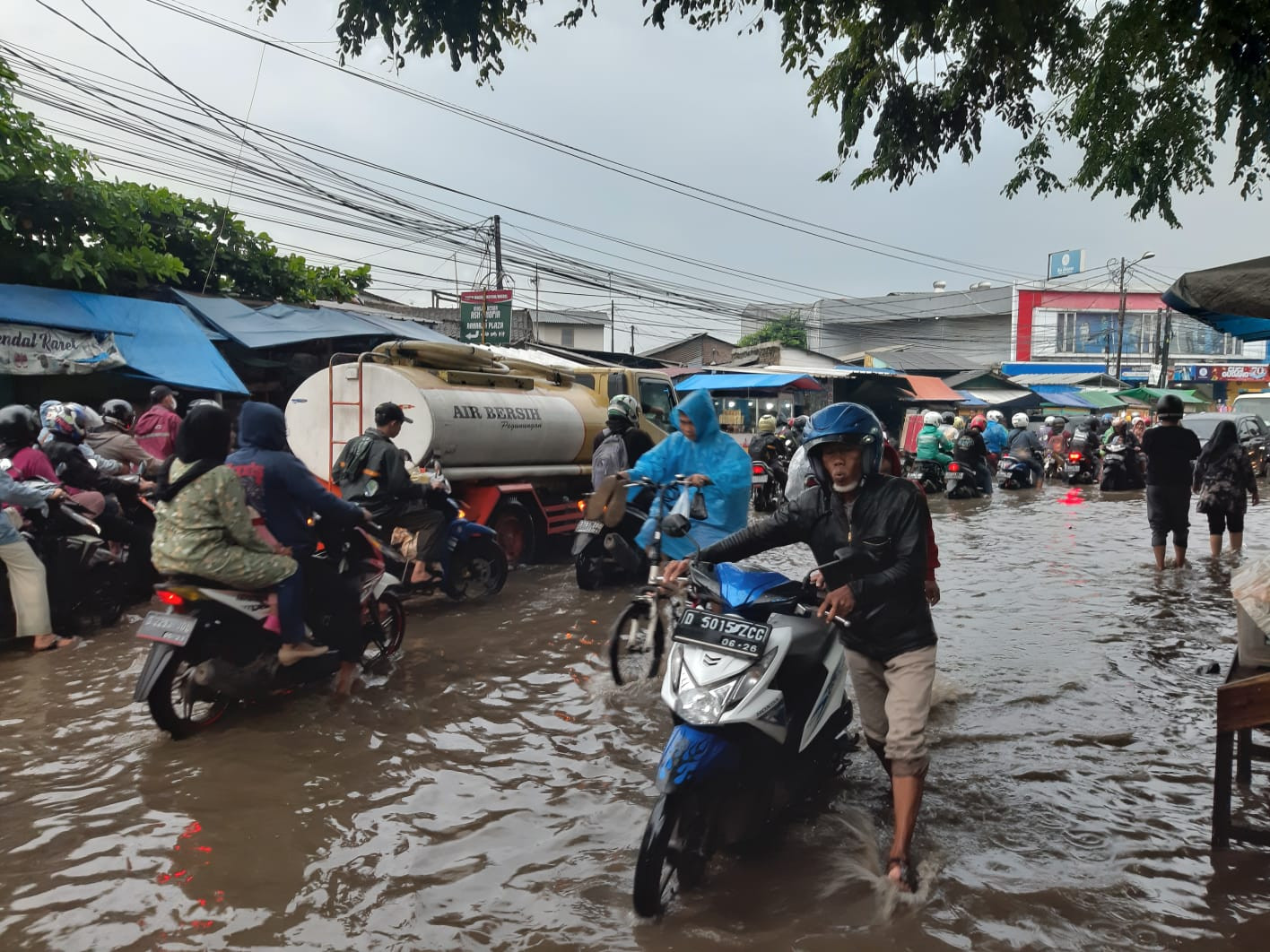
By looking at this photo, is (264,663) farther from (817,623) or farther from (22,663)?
(817,623)

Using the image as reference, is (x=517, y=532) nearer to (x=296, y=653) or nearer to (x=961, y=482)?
(x=296, y=653)

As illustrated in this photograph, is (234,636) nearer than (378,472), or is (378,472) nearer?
(234,636)

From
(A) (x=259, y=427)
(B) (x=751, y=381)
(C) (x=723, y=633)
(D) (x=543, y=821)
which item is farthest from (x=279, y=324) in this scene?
(B) (x=751, y=381)

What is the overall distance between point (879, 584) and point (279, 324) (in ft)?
37.2

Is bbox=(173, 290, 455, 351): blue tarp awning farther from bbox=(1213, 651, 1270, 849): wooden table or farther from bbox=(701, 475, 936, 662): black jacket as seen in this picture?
bbox=(1213, 651, 1270, 849): wooden table

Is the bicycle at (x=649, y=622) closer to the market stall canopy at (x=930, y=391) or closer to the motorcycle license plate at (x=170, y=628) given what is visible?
the motorcycle license plate at (x=170, y=628)

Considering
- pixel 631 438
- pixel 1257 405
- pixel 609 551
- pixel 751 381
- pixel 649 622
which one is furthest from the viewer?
pixel 1257 405

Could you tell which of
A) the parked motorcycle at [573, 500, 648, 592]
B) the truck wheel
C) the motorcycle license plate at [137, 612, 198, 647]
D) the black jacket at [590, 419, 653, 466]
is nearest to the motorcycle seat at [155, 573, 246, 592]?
the motorcycle license plate at [137, 612, 198, 647]

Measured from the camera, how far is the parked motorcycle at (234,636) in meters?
4.46

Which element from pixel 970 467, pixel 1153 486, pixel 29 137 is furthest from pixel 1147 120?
pixel 970 467

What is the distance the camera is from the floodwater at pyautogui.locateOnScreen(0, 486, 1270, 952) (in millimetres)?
3012

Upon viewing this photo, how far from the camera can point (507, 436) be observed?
9.42 m

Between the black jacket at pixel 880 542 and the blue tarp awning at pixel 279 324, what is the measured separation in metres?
9.51

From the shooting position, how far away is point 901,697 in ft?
10.9
